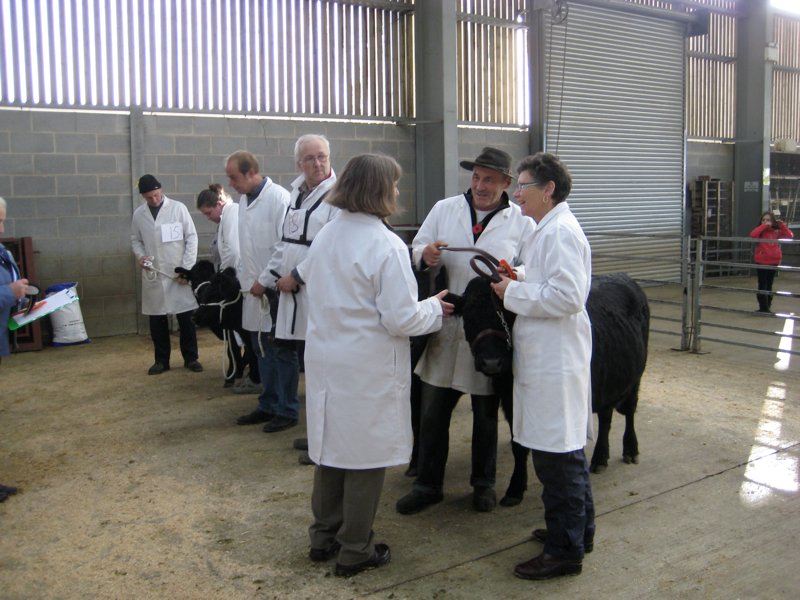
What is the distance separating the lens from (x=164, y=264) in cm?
618

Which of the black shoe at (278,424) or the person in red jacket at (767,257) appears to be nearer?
the black shoe at (278,424)

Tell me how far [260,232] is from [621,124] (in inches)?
341

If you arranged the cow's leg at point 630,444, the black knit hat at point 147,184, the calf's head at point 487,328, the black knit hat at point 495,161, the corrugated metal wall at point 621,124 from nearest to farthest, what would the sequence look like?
the calf's head at point 487,328 → the black knit hat at point 495,161 → the cow's leg at point 630,444 → the black knit hat at point 147,184 → the corrugated metal wall at point 621,124

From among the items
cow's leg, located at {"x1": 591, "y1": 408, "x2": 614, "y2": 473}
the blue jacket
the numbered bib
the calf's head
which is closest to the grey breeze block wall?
the numbered bib

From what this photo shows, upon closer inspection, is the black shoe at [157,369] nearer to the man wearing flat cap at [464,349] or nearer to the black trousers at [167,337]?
the black trousers at [167,337]

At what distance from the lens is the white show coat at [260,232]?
447cm

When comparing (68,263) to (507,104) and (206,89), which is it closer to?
(206,89)

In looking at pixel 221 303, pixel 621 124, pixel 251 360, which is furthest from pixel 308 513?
pixel 621 124

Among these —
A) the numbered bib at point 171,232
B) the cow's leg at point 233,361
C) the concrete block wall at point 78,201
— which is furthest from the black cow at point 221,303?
the concrete block wall at point 78,201

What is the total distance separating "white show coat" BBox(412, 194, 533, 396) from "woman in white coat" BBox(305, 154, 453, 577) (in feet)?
1.73

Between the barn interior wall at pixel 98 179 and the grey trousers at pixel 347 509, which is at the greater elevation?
the barn interior wall at pixel 98 179

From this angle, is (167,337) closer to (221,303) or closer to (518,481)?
(221,303)

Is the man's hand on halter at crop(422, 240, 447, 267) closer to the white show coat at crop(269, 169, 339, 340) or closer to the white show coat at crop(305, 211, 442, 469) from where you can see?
the white show coat at crop(305, 211, 442, 469)

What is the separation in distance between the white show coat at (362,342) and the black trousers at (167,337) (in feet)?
12.7
